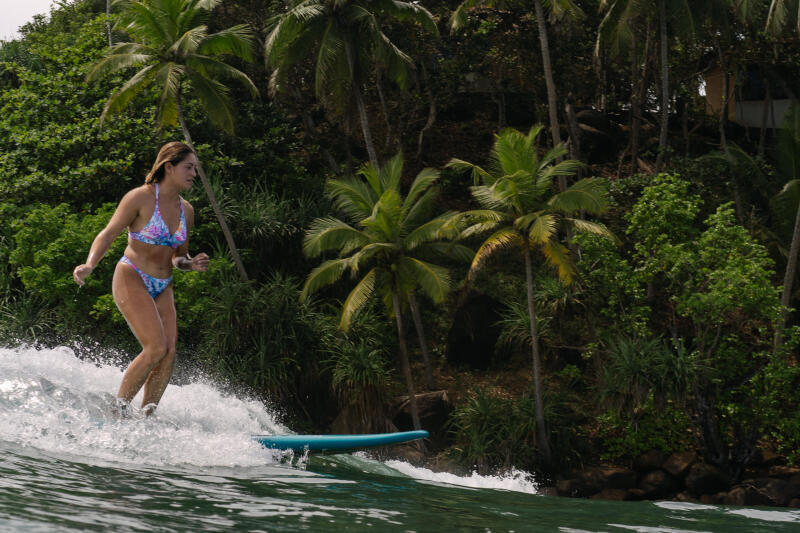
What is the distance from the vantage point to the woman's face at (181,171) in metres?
6.60

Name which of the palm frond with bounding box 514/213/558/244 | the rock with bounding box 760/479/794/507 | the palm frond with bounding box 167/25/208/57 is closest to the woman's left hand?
the palm frond with bounding box 514/213/558/244

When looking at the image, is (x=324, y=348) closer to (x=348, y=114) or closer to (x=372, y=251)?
(x=372, y=251)

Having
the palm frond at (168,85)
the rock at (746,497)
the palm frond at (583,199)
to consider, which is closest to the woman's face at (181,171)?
the palm frond at (583,199)

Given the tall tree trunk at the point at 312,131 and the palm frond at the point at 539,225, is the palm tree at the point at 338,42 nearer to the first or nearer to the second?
the tall tree trunk at the point at 312,131

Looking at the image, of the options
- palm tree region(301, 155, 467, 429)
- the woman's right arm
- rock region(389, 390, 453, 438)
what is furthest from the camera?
rock region(389, 390, 453, 438)

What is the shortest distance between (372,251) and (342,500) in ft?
44.1

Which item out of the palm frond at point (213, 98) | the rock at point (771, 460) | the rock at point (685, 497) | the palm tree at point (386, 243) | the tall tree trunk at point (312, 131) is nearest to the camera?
the rock at point (685, 497)

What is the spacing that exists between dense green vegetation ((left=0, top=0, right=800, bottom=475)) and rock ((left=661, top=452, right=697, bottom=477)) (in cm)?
27

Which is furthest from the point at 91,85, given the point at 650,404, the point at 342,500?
the point at 342,500

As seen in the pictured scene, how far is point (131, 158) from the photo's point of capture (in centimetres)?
2128

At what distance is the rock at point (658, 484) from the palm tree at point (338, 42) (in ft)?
30.7

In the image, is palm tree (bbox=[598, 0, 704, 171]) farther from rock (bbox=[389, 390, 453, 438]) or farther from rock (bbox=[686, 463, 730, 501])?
rock (bbox=[389, 390, 453, 438])

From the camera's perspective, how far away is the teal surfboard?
22.6 feet

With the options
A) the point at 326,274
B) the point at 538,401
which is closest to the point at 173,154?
the point at 326,274
